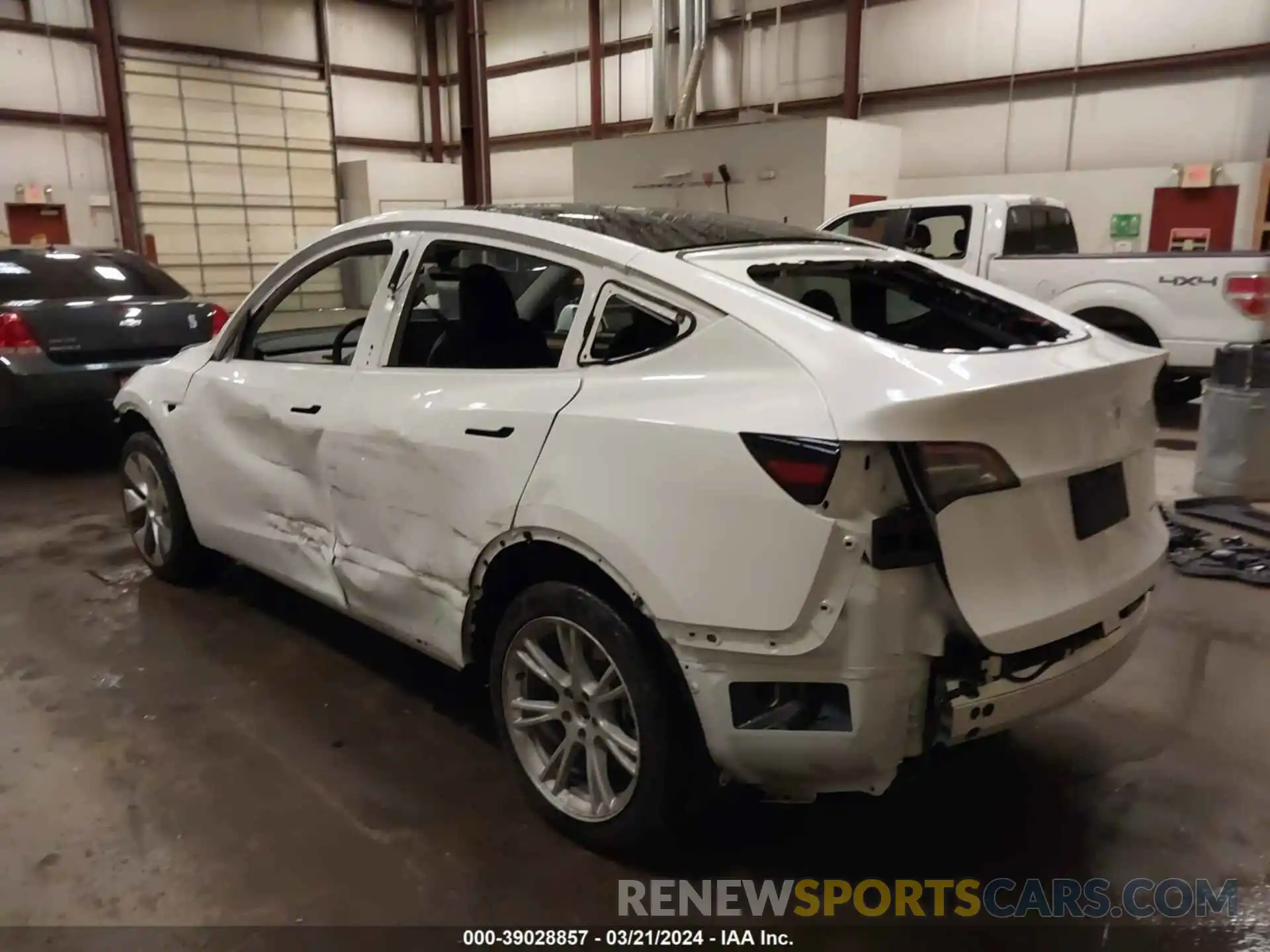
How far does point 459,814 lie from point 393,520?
84 centimetres

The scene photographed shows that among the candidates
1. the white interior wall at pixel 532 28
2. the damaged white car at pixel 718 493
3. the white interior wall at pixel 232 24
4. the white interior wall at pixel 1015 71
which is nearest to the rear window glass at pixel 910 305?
the damaged white car at pixel 718 493

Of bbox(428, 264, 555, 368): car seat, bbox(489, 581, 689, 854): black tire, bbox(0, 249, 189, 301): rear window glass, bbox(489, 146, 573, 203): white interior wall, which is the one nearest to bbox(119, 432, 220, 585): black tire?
bbox(428, 264, 555, 368): car seat

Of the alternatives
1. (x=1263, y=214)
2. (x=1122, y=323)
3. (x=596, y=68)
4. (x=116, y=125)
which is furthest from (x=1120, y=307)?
(x=116, y=125)

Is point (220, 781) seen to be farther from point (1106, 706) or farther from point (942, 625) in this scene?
point (1106, 706)

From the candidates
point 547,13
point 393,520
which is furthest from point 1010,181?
point 393,520

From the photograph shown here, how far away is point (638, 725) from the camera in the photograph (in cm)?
216

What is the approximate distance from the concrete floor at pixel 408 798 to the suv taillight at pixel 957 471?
781 millimetres

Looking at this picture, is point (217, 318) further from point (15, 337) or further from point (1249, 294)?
point (1249, 294)

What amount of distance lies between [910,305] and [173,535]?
10.4 ft

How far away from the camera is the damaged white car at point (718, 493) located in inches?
73.7

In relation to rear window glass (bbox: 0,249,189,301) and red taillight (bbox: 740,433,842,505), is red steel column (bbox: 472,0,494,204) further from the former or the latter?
red taillight (bbox: 740,433,842,505)

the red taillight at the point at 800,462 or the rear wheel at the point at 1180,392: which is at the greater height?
the red taillight at the point at 800,462

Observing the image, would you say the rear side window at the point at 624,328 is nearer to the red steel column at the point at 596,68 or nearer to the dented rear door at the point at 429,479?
the dented rear door at the point at 429,479

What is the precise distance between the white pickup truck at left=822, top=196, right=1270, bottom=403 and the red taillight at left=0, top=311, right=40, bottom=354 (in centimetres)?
607
